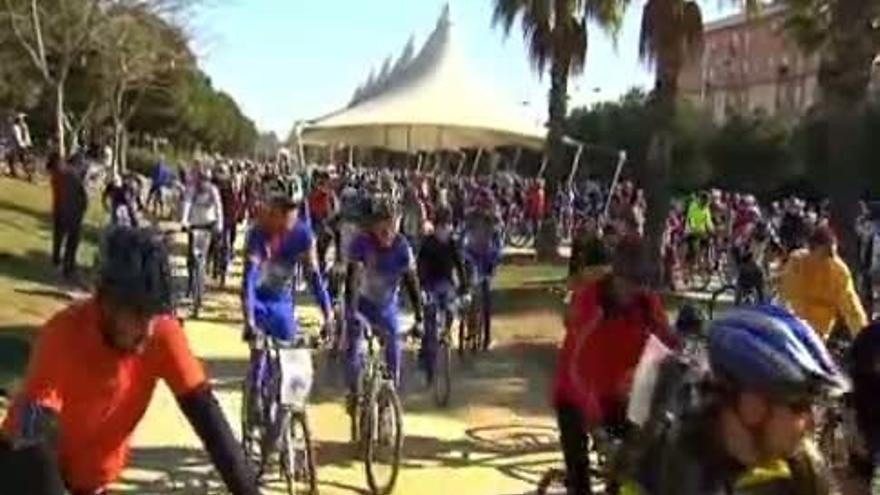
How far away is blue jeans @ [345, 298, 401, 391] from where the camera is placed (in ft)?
32.3

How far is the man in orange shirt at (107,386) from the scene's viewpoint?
11.4 feet

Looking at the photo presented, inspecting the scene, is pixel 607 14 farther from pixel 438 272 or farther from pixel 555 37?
pixel 438 272

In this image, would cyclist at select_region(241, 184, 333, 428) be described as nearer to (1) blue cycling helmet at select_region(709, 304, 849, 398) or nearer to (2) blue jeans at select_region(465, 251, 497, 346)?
(1) blue cycling helmet at select_region(709, 304, 849, 398)

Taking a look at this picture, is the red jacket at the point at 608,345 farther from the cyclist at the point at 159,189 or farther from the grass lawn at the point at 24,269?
the cyclist at the point at 159,189

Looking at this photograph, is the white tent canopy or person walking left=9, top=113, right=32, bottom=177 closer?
the white tent canopy

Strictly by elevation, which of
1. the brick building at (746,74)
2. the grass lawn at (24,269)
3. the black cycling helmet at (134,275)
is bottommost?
the grass lawn at (24,269)

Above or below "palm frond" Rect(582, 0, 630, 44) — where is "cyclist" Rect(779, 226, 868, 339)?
below

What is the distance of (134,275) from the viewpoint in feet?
11.3

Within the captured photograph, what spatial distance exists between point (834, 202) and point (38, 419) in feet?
40.0

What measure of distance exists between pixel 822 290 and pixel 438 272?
468cm

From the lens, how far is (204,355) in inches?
582

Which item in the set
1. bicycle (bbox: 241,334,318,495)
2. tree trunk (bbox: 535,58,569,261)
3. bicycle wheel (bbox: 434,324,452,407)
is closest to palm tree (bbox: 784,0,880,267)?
bicycle wheel (bbox: 434,324,452,407)

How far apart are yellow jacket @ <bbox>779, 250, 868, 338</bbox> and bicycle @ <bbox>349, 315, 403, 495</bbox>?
96.9 inches

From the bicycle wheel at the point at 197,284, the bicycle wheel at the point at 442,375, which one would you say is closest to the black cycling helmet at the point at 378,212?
the bicycle wheel at the point at 442,375
